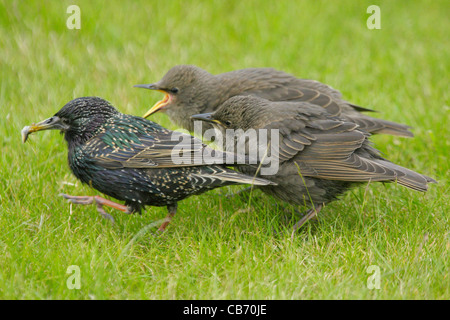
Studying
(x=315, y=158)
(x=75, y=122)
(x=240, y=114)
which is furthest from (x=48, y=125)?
(x=315, y=158)

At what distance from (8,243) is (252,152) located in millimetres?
2122

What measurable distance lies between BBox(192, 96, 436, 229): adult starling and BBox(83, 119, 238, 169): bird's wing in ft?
1.62

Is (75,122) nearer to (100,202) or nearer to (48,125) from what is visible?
(48,125)

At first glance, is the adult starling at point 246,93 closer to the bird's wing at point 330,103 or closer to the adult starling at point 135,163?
the bird's wing at point 330,103

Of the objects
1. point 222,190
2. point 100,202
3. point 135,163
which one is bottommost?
point 222,190

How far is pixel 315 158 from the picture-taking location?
4910 millimetres

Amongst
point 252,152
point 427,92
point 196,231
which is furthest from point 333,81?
point 196,231

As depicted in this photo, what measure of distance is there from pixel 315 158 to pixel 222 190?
50.5 inches

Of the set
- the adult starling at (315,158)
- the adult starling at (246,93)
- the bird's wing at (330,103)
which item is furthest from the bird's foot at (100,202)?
the bird's wing at (330,103)

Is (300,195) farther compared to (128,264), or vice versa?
(300,195)

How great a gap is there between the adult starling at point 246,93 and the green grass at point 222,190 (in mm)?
479

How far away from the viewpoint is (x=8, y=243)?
169 inches

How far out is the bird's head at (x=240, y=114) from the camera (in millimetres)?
5211

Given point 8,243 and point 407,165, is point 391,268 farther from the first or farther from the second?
point 8,243
